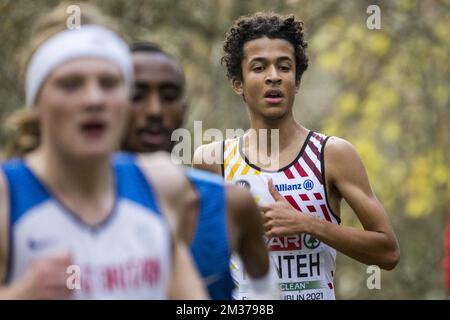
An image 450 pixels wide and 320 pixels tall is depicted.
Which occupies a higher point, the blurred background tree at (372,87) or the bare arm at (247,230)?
the blurred background tree at (372,87)

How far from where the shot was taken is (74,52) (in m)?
3.02

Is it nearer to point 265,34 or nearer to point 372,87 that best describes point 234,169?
point 265,34

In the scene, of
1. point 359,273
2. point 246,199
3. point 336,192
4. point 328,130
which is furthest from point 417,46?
point 246,199

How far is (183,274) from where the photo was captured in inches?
127

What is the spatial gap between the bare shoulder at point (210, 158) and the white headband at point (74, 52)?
8.83 feet

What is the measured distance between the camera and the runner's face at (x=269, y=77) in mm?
5781

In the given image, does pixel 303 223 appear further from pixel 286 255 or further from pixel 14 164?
pixel 14 164

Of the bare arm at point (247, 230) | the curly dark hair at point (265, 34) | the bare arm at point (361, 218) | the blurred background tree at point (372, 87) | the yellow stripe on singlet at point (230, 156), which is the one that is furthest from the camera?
the blurred background tree at point (372, 87)

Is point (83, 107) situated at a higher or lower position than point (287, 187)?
lower

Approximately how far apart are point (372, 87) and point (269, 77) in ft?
27.0

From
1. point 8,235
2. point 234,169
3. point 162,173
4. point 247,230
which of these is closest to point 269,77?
point 234,169

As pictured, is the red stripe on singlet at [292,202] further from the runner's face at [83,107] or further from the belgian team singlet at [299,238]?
the runner's face at [83,107]

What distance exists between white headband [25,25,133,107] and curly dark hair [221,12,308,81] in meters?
3.10

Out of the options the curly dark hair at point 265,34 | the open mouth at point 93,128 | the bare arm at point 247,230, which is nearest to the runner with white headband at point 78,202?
the open mouth at point 93,128
